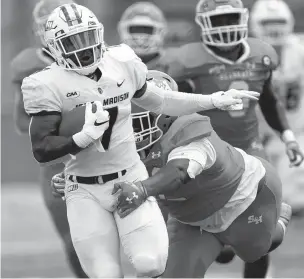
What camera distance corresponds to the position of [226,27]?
20.4 ft

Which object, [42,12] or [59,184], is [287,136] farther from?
[59,184]

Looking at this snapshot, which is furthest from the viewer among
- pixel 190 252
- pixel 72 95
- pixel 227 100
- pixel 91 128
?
pixel 190 252

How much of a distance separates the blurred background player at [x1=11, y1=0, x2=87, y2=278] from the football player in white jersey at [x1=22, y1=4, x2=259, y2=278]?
5.05 ft

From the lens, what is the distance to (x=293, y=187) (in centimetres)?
914

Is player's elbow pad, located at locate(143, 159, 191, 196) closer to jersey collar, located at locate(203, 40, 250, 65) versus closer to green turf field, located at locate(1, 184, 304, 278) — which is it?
jersey collar, located at locate(203, 40, 250, 65)

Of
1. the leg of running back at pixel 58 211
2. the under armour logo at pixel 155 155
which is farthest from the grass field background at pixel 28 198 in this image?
the under armour logo at pixel 155 155

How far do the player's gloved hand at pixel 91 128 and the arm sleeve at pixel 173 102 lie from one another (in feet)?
1.27

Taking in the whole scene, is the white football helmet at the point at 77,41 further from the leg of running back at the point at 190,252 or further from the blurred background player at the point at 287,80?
the blurred background player at the point at 287,80

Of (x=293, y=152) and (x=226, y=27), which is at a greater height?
(x=226, y=27)

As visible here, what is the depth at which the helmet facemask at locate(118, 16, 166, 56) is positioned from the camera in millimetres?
7363

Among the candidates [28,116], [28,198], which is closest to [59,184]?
[28,116]

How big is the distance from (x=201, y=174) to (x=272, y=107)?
1347 millimetres

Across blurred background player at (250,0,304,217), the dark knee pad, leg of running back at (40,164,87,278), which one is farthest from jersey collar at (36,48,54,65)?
blurred background player at (250,0,304,217)

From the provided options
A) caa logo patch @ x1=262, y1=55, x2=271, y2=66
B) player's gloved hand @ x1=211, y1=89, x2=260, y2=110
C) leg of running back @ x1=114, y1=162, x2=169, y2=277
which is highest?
player's gloved hand @ x1=211, y1=89, x2=260, y2=110
